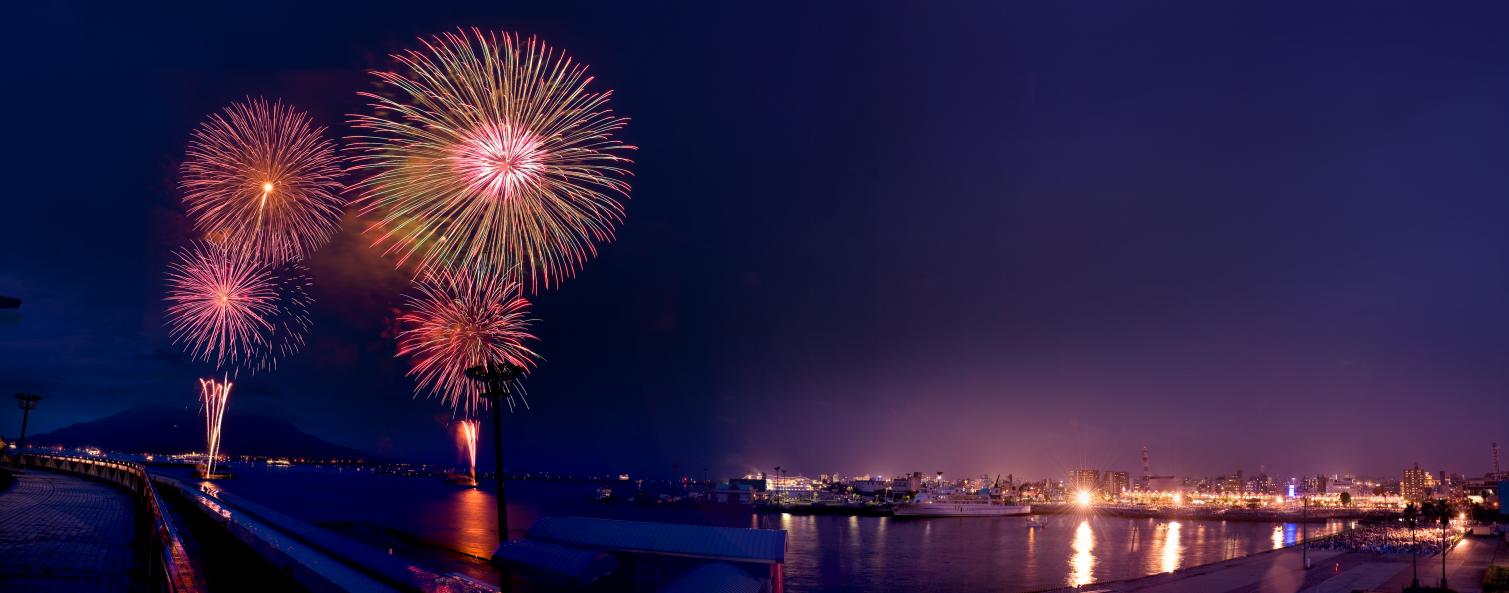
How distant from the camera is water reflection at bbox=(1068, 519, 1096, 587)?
61.7 meters

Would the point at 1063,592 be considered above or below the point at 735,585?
below

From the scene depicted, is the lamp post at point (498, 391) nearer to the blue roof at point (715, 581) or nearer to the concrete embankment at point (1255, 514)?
the blue roof at point (715, 581)

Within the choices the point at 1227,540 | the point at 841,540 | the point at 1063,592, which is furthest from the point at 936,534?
the point at 1063,592

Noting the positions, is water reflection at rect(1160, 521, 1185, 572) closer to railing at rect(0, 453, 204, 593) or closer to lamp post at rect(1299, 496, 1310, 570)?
Answer: lamp post at rect(1299, 496, 1310, 570)

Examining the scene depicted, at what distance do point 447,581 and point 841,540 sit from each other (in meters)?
88.4

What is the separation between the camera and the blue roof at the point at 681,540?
24.1 metres

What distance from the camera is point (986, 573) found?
64.4m

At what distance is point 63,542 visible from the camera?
16609 millimetres

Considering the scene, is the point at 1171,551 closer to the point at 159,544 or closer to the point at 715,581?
the point at 715,581

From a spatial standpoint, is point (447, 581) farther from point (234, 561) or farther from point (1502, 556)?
point (1502, 556)

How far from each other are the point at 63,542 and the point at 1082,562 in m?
77.6

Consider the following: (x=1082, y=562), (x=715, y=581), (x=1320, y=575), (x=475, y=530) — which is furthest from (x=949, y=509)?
(x=715, y=581)

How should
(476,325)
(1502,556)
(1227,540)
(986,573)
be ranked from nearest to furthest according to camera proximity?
(476,325)
(1502,556)
(986,573)
(1227,540)

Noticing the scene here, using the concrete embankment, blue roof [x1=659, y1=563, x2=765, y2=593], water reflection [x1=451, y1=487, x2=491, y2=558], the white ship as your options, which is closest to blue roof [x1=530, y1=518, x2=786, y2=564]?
blue roof [x1=659, y1=563, x2=765, y2=593]
